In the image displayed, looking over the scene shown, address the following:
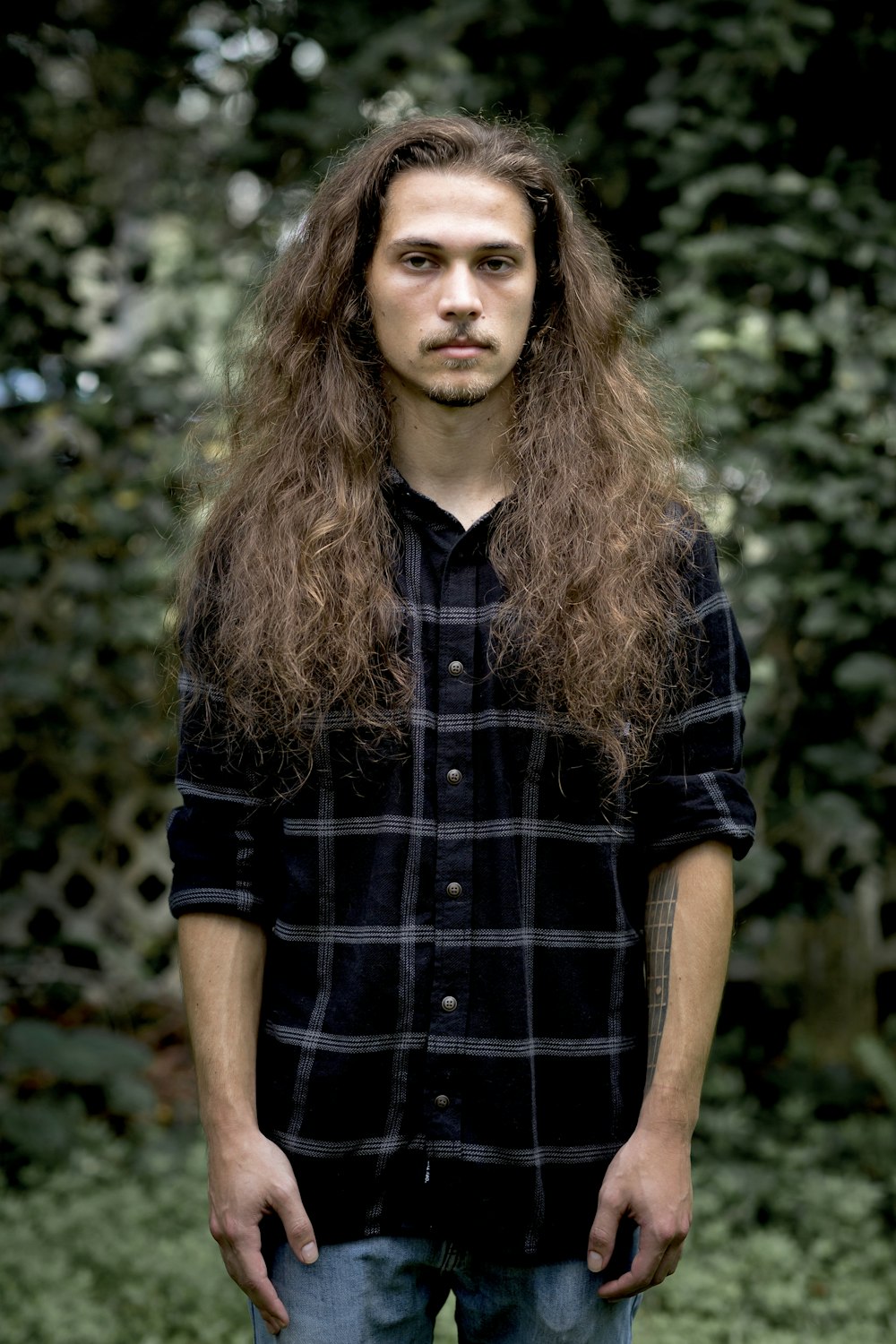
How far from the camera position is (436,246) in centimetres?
150

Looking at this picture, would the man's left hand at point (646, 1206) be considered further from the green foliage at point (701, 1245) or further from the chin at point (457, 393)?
the green foliage at point (701, 1245)

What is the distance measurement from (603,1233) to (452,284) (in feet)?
3.58

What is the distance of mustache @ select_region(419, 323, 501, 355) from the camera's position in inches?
58.7

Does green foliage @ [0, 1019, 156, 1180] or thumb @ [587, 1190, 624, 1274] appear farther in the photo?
green foliage @ [0, 1019, 156, 1180]

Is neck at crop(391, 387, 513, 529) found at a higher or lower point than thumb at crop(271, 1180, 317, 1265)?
higher

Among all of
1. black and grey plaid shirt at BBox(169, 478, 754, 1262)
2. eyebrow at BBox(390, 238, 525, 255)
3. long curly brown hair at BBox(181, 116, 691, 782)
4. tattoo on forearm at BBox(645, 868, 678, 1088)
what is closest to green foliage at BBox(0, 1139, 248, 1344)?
black and grey plaid shirt at BBox(169, 478, 754, 1262)

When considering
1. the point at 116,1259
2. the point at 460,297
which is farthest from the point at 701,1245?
the point at 460,297

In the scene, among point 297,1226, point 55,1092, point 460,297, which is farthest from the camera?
point 55,1092

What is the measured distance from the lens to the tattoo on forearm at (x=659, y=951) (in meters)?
1.46

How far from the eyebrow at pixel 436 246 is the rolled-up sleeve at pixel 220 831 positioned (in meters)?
0.60

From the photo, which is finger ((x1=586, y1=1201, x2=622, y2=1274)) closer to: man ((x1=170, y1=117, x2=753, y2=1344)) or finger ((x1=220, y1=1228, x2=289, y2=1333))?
man ((x1=170, y1=117, x2=753, y2=1344))

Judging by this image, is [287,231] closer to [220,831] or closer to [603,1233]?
[220,831]

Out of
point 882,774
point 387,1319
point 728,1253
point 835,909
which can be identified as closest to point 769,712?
point 882,774

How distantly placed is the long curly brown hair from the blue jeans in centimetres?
57
